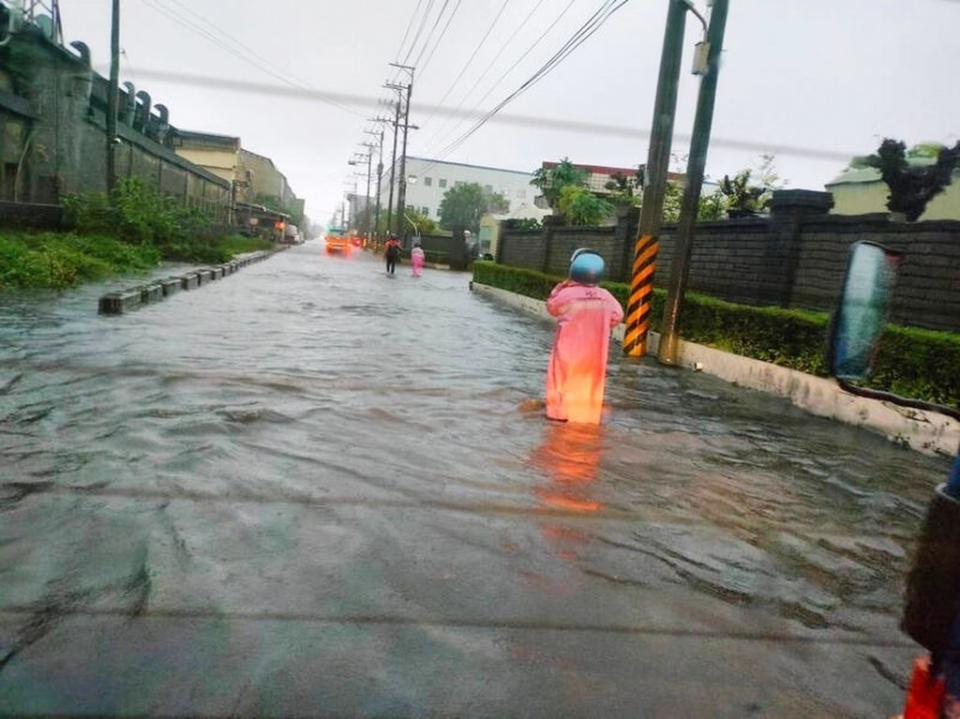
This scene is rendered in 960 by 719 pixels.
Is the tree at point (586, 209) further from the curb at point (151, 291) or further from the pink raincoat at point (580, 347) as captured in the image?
the pink raincoat at point (580, 347)

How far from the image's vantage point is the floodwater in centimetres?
263

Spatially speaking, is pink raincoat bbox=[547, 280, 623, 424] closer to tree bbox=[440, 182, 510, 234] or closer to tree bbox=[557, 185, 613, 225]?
tree bbox=[557, 185, 613, 225]

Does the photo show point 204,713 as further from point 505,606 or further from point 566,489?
point 566,489

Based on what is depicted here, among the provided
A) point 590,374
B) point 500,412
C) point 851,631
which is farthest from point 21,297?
point 851,631

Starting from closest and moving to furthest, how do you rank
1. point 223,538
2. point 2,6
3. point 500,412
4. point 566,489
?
1. point 223,538
2. point 566,489
3. point 500,412
4. point 2,6

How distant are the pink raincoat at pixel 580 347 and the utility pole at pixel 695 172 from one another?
5466 millimetres

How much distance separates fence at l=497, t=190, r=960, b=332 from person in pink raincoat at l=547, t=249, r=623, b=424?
2.44 m

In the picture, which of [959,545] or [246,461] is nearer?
[959,545]

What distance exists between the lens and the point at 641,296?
1254 cm

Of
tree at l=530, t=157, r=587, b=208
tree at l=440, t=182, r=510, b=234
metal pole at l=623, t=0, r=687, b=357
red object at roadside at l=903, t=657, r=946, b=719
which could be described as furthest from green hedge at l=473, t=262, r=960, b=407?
tree at l=440, t=182, r=510, b=234

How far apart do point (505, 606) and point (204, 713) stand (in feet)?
4.30

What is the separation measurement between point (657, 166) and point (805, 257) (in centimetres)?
272

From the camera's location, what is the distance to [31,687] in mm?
2418

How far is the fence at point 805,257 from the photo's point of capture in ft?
28.0
